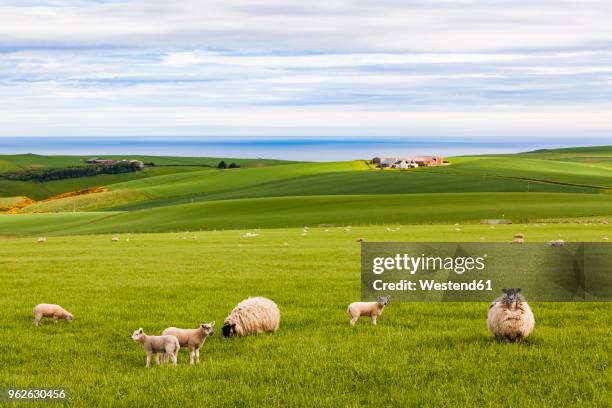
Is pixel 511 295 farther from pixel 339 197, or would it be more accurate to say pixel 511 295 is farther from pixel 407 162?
pixel 407 162

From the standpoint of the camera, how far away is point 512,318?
12.7 metres

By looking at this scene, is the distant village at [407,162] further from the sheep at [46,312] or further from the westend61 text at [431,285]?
the sheep at [46,312]

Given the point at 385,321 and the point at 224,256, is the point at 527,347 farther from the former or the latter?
the point at 224,256

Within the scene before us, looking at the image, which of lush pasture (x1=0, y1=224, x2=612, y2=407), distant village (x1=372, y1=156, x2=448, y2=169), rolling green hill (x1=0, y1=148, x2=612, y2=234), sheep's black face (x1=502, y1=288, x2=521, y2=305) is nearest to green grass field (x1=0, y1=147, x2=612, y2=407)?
lush pasture (x1=0, y1=224, x2=612, y2=407)

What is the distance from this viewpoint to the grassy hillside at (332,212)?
68363 millimetres

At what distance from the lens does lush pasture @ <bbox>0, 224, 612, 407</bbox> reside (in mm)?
10125

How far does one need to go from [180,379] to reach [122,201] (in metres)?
125

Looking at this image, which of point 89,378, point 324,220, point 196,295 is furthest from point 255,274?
point 324,220

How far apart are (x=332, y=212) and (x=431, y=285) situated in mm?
55906

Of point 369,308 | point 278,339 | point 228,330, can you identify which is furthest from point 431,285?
point 228,330

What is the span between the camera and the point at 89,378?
1123 cm

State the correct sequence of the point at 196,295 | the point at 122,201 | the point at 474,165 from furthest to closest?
the point at 474,165 → the point at 122,201 → the point at 196,295

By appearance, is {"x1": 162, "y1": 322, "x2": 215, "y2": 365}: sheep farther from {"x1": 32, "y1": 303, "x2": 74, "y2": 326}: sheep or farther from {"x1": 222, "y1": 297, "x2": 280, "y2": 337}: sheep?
{"x1": 32, "y1": 303, "x2": 74, "y2": 326}: sheep

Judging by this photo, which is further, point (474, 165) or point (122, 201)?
point (474, 165)
